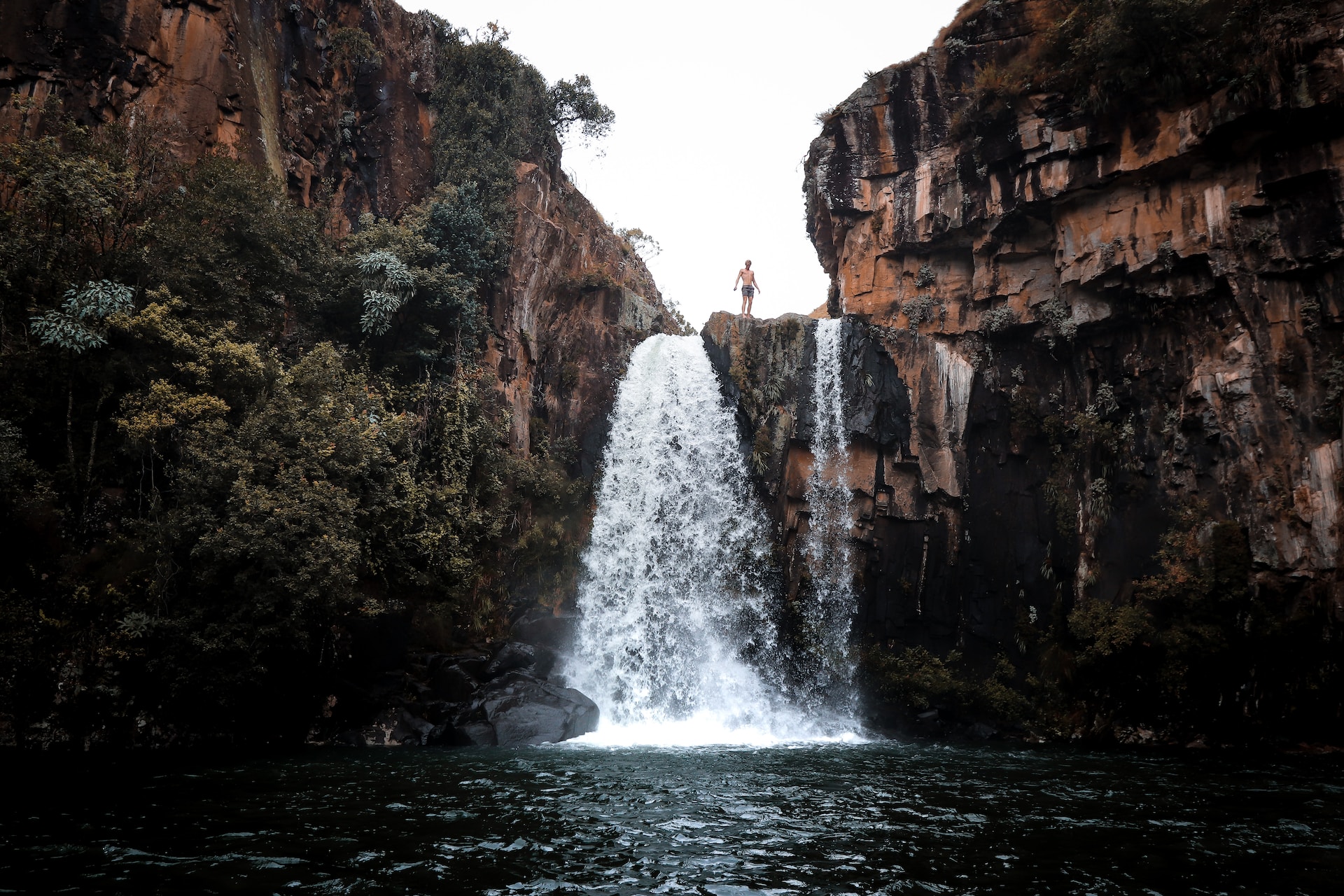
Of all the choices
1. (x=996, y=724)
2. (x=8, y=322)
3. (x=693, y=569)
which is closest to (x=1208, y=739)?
(x=996, y=724)

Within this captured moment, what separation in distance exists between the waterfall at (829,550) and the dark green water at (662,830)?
27.6 feet

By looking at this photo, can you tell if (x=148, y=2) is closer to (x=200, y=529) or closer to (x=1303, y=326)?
(x=200, y=529)

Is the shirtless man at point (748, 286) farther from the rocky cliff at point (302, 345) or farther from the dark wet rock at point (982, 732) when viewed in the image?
the dark wet rock at point (982, 732)

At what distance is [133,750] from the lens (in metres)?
13.2

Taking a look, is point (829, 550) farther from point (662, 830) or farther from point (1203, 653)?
point (662, 830)

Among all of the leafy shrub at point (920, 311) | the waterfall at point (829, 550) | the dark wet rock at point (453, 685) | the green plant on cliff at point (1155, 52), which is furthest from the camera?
the leafy shrub at point (920, 311)

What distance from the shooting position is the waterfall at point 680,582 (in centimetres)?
2028

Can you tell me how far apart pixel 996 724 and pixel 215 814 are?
17786 millimetres

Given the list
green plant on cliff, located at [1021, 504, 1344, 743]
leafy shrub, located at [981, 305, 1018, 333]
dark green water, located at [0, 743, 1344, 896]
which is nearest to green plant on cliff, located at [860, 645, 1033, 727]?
green plant on cliff, located at [1021, 504, 1344, 743]

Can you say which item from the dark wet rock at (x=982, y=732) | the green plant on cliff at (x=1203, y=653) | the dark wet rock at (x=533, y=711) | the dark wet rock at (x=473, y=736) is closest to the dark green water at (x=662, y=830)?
the dark wet rock at (x=473, y=736)

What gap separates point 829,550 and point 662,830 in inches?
583

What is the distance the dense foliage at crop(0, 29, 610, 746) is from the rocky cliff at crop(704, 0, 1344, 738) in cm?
1072

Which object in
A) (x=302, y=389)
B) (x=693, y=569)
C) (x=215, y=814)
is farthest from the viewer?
(x=693, y=569)

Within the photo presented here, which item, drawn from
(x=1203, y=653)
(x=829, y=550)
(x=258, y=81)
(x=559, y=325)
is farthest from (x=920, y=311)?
(x=258, y=81)
